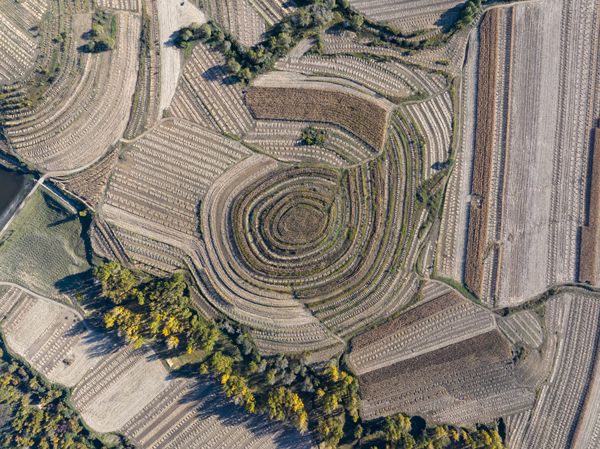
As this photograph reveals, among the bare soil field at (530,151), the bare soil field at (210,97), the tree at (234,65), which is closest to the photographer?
the tree at (234,65)

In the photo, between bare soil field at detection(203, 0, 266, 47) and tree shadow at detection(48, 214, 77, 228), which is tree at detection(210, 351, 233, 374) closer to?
tree shadow at detection(48, 214, 77, 228)

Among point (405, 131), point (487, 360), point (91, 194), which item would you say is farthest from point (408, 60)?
point (91, 194)

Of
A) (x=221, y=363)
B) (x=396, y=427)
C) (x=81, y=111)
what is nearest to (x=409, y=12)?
(x=81, y=111)

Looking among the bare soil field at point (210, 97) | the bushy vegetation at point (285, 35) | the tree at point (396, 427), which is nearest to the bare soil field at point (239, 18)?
the bushy vegetation at point (285, 35)

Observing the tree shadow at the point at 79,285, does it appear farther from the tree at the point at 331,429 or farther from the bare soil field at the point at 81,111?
the tree at the point at 331,429

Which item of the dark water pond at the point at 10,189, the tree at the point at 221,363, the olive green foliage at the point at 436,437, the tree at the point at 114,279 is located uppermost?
the dark water pond at the point at 10,189

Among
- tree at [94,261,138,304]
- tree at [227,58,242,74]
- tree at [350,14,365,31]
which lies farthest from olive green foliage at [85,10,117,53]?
tree at [350,14,365,31]
